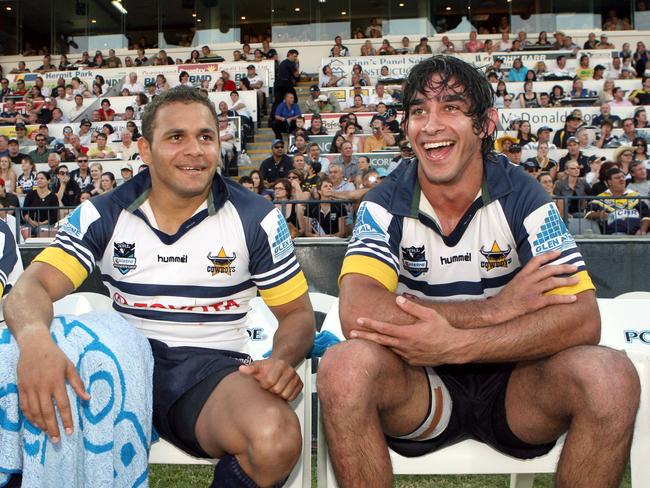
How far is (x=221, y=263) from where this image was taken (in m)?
2.24

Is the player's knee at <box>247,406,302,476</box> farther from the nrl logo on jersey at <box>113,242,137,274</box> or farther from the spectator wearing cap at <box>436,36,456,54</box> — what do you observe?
the spectator wearing cap at <box>436,36,456,54</box>

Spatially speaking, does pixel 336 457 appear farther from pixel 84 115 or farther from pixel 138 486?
pixel 84 115

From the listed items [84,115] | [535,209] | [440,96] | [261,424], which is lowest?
[261,424]

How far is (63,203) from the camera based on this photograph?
28.4 ft

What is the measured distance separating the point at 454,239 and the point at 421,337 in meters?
0.41

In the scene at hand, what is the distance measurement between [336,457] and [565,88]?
1174 centimetres

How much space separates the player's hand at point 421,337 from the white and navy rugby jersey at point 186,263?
1.54ft

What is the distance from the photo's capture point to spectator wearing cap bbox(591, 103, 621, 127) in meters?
10.1

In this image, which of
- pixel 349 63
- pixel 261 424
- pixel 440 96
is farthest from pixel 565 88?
pixel 261 424

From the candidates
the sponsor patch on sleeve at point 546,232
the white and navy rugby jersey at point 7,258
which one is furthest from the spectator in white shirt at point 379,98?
the sponsor patch on sleeve at point 546,232

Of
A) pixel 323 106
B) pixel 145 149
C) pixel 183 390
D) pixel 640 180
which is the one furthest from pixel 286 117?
pixel 183 390

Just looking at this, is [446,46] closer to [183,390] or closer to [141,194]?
[141,194]

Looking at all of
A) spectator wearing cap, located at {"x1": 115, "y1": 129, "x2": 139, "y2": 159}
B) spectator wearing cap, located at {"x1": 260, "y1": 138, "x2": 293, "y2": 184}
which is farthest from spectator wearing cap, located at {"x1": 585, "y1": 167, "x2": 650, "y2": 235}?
spectator wearing cap, located at {"x1": 115, "y1": 129, "x2": 139, "y2": 159}

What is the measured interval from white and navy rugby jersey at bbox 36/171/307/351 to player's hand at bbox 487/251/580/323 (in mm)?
670
